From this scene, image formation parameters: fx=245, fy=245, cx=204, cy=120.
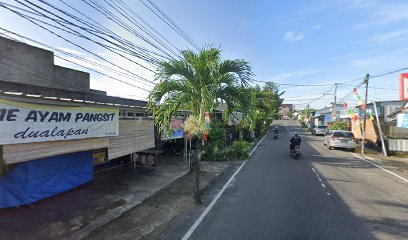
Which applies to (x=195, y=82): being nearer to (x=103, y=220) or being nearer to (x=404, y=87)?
(x=103, y=220)

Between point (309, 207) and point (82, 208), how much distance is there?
20.5ft

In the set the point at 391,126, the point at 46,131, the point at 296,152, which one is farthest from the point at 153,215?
the point at 391,126

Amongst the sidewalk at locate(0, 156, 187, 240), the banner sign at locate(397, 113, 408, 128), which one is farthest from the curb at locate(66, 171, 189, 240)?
the banner sign at locate(397, 113, 408, 128)

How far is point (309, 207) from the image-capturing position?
6.77m

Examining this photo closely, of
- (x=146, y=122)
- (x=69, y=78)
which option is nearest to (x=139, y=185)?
(x=146, y=122)

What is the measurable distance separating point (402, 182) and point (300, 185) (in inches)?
178

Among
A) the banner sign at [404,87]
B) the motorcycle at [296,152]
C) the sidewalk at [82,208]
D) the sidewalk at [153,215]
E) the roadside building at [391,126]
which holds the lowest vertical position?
the sidewalk at [153,215]

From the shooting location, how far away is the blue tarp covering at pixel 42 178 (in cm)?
630

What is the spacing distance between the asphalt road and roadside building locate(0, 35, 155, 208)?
4487mm

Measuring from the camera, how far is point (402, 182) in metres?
9.89

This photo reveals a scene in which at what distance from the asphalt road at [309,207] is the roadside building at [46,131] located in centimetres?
449

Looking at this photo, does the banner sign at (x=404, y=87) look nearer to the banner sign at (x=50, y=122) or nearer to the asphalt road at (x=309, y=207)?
the asphalt road at (x=309, y=207)

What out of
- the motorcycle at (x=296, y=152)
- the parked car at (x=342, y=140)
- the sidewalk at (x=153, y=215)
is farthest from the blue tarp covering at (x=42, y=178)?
the parked car at (x=342, y=140)

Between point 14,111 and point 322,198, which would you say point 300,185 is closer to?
point 322,198
